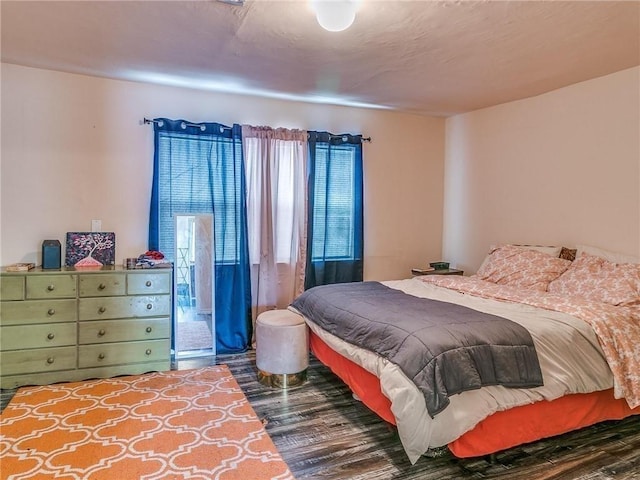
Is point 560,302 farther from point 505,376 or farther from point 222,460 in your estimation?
point 222,460

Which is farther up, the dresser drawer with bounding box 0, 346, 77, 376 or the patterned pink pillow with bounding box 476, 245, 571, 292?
the patterned pink pillow with bounding box 476, 245, 571, 292

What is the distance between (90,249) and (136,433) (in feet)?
5.74

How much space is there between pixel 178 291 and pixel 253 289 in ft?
2.34

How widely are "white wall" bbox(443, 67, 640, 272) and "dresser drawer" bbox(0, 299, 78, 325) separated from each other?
12.8 ft

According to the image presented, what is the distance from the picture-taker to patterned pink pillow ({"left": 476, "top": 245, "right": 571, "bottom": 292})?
338cm

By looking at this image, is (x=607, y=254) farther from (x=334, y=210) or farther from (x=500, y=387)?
(x=334, y=210)

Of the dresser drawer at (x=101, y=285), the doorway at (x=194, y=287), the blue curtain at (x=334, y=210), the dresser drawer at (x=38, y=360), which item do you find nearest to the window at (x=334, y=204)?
the blue curtain at (x=334, y=210)

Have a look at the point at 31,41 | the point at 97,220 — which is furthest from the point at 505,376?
the point at 31,41

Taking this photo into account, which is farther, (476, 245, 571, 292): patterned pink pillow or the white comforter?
(476, 245, 571, 292): patterned pink pillow

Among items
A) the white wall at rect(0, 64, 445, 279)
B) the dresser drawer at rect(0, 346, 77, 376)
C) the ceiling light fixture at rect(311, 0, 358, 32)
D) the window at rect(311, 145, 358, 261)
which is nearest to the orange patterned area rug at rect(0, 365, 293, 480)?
the dresser drawer at rect(0, 346, 77, 376)

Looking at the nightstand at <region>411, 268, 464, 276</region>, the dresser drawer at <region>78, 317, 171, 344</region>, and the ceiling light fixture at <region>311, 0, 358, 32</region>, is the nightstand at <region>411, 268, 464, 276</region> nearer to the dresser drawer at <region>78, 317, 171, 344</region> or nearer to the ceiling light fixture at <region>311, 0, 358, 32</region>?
the dresser drawer at <region>78, 317, 171, 344</region>

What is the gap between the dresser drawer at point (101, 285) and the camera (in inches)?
127

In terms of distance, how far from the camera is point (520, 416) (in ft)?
7.31

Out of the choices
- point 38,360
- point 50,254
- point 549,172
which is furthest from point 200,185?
point 549,172
